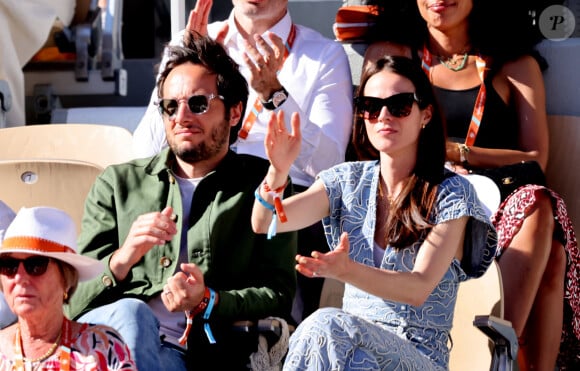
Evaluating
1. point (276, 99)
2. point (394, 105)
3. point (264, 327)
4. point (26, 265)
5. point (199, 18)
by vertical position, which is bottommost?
point (264, 327)

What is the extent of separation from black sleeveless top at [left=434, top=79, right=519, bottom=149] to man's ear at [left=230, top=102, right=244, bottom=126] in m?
1.13

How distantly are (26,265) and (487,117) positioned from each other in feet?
7.46

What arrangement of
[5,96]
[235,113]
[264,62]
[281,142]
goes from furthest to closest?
[5,96] < [264,62] < [235,113] < [281,142]

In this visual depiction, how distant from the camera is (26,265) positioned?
2709 millimetres

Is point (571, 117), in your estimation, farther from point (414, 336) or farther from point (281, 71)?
point (414, 336)

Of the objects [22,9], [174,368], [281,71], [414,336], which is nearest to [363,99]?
[414,336]

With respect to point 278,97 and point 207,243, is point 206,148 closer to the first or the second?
point 207,243

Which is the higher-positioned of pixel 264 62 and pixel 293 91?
pixel 264 62

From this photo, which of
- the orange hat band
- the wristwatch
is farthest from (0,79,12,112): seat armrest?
the orange hat band

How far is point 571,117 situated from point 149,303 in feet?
6.84

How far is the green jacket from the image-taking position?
10.8 feet

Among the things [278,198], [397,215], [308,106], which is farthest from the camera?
[308,106]

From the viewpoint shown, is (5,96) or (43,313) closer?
(43,313)

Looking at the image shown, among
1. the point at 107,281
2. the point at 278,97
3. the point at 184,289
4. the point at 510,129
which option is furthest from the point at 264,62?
the point at 510,129
